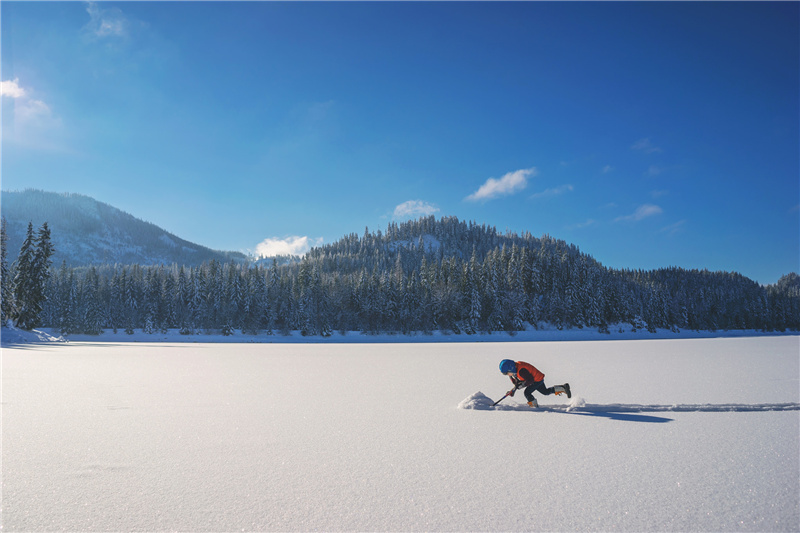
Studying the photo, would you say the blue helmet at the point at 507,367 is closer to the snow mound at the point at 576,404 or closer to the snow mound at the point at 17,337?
the snow mound at the point at 576,404

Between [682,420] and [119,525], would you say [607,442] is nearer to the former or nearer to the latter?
[682,420]

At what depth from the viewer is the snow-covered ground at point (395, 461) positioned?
3432 mm

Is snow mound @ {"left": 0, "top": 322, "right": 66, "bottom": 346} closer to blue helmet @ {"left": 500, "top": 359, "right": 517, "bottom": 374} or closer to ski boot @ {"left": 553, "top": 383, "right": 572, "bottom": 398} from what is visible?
blue helmet @ {"left": 500, "top": 359, "right": 517, "bottom": 374}

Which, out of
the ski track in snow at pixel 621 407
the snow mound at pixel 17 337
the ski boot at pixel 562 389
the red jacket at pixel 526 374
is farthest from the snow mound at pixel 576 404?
the snow mound at pixel 17 337

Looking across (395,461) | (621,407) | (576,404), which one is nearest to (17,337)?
(395,461)

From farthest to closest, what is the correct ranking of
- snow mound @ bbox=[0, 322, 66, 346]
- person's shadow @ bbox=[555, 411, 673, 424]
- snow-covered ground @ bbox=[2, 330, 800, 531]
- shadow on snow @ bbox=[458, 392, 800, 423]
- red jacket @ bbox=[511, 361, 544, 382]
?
snow mound @ bbox=[0, 322, 66, 346]
red jacket @ bbox=[511, 361, 544, 382]
shadow on snow @ bbox=[458, 392, 800, 423]
person's shadow @ bbox=[555, 411, 673, 424]
snow-covered ground @ bbox=[2, 330, 800, 531]

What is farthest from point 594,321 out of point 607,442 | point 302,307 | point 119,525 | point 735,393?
point 119,525

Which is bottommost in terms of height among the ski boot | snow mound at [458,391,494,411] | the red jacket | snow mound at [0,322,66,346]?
snow mound at [0,322,66,346]

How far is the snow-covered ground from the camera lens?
343 centimetres

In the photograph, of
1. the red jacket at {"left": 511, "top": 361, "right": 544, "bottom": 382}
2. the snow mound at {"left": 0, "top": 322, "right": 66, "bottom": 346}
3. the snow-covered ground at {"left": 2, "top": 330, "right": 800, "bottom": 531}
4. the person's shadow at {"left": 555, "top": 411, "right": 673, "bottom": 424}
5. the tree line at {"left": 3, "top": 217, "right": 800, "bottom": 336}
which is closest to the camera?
the snow-covered ground at {"left": 2, "top": 330, "right": 800, "bottom": 531}

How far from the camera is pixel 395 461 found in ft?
15.4

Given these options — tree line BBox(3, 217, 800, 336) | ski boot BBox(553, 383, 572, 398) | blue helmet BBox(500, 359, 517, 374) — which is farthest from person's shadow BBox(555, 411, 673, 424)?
tree line BBox(3, 217, 800, 336)

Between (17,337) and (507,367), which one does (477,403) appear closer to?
(507,367)

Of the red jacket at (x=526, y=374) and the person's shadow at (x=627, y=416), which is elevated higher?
the red jacket at (x=526, y=374)
